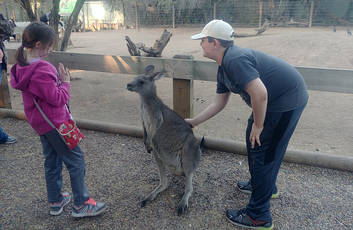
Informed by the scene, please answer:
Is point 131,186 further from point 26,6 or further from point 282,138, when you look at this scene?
point 26,6

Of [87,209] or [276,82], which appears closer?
[276,82]

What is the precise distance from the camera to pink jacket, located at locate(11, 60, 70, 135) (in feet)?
7.02

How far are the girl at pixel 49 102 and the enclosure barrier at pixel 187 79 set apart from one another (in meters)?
1.64

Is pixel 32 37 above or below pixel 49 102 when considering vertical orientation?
above

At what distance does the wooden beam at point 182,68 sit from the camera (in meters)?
3.19

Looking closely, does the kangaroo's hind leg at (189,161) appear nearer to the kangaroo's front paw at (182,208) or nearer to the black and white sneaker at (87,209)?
the kangaroo's front paw at (182,208)

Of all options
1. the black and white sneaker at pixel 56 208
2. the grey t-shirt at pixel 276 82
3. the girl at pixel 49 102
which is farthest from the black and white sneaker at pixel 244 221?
the black and white sneaker at pixel 56 208

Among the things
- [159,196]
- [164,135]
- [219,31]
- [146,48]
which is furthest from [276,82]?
[146,48]

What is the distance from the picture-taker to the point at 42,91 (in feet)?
7.07

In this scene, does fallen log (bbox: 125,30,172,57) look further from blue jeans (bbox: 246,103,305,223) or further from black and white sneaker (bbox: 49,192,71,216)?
blue jeans (bbox: 246,103,305,223)

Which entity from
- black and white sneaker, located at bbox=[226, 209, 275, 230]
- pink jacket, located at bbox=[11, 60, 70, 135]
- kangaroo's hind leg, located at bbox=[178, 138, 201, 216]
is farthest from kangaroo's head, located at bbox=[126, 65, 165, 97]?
black and white sneaker, located at bbox=[226, 209, 275, 230]

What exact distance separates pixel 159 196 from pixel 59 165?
955mm

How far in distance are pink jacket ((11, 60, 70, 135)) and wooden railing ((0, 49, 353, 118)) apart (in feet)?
5.58

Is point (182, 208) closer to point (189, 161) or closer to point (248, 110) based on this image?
point (189, 161)
